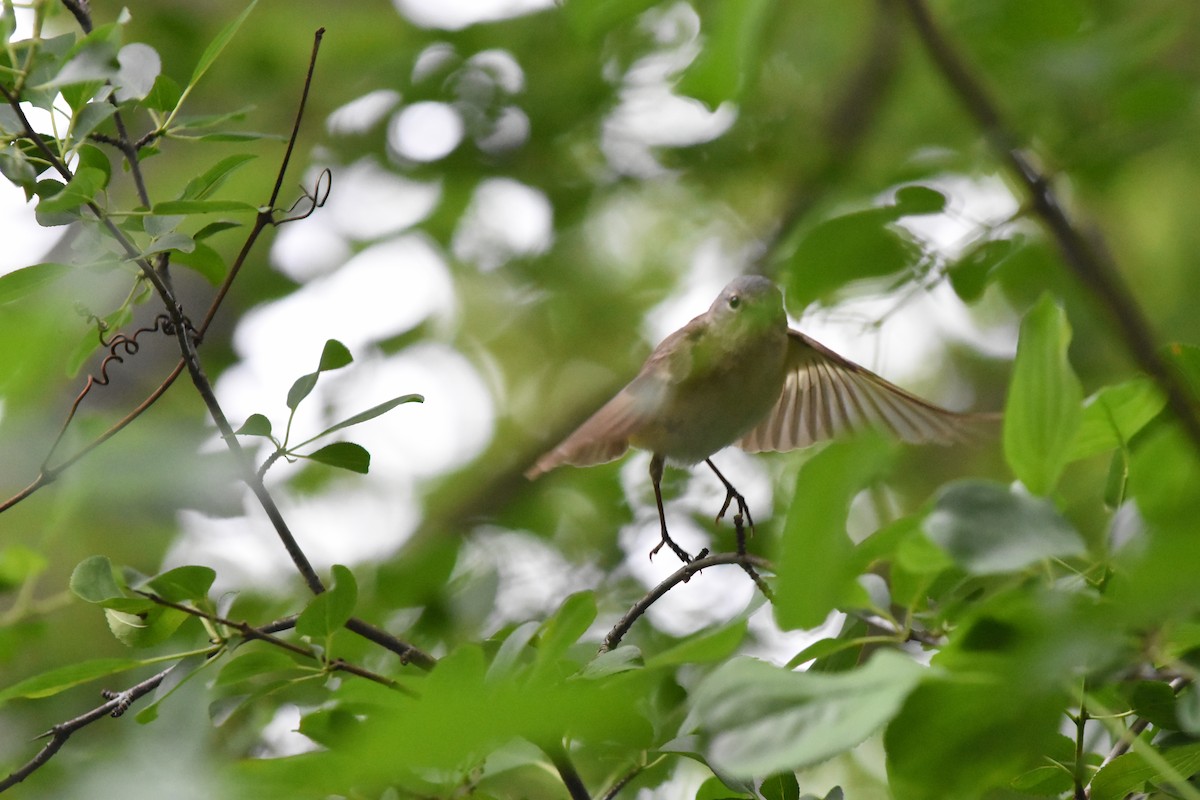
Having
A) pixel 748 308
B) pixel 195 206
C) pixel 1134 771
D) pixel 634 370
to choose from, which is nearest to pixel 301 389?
pixel 195 206

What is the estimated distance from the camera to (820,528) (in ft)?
2.54

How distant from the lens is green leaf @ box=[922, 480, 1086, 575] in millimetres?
780

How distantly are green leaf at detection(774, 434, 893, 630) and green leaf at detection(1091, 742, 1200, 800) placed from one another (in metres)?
0.56

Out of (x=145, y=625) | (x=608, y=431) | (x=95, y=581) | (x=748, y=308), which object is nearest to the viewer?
(x=95, y=581)

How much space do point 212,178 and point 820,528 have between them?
0.92 m

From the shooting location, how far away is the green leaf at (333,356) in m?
1.34

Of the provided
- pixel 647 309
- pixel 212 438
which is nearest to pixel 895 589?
pixel 212 438

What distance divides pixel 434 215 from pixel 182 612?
299 centimetres

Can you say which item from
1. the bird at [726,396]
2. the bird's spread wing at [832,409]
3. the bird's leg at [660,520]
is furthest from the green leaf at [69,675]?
the bird's spread wing at [832,409]

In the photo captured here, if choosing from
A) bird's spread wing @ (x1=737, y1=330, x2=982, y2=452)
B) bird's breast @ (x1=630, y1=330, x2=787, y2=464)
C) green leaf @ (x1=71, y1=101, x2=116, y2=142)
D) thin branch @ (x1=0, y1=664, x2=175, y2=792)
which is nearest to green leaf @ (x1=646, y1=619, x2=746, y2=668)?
thin branch @ (x1=0, y1=664, x2=175, y2=792)

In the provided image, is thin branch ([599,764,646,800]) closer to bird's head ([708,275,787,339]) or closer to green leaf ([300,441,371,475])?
green leaf ([300,441,371,475])

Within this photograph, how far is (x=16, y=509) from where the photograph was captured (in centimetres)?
348

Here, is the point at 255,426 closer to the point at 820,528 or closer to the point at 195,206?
the point at 195,206

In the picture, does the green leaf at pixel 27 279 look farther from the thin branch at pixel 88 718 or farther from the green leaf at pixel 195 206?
the thin branch at pixel 88 718
